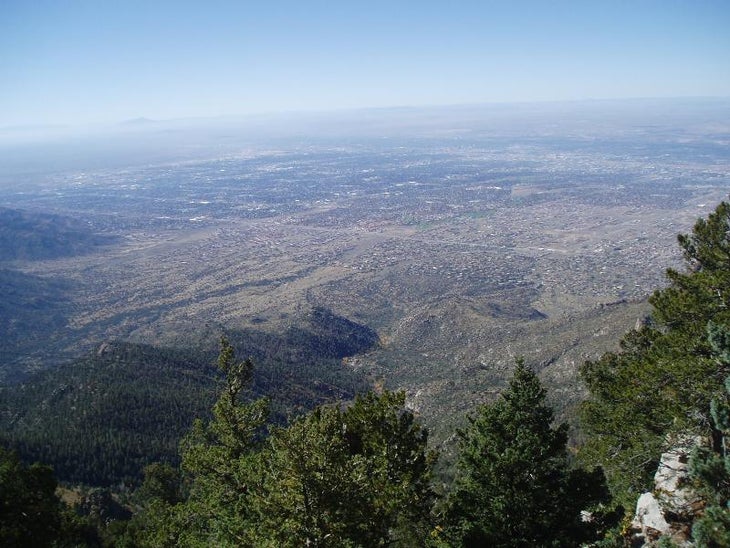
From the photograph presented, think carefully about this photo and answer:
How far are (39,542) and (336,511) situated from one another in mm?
10444

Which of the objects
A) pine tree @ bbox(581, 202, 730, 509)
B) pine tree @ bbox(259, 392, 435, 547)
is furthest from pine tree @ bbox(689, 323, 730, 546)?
pine tree @ bbox(259, 392, 435, 547)

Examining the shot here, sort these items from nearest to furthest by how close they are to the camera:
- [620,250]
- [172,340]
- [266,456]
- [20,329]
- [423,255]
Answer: [266,456] < [172,340] < [20,329] < [620,250] < [423,255]

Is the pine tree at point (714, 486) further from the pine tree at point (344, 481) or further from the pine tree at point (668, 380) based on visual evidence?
the pine tree at point (344, 481)

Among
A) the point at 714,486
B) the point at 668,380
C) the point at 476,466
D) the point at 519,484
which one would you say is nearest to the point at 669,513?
the point at 714,486

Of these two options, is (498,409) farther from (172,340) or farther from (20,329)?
(20,329)

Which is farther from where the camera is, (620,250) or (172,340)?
(620,250)

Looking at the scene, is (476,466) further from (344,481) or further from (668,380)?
(668,380)

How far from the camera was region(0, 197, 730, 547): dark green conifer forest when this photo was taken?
493 inches

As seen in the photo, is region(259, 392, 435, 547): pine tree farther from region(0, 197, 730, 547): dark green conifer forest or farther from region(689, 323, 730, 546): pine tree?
region(689, 323, 730, 546): pine tree

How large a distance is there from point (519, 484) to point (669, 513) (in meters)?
3.87

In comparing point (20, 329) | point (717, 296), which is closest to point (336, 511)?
point (717, 296)

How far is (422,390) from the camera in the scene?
75000mm

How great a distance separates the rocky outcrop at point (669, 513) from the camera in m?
13.5

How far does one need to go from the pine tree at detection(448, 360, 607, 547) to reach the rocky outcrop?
1360mm
